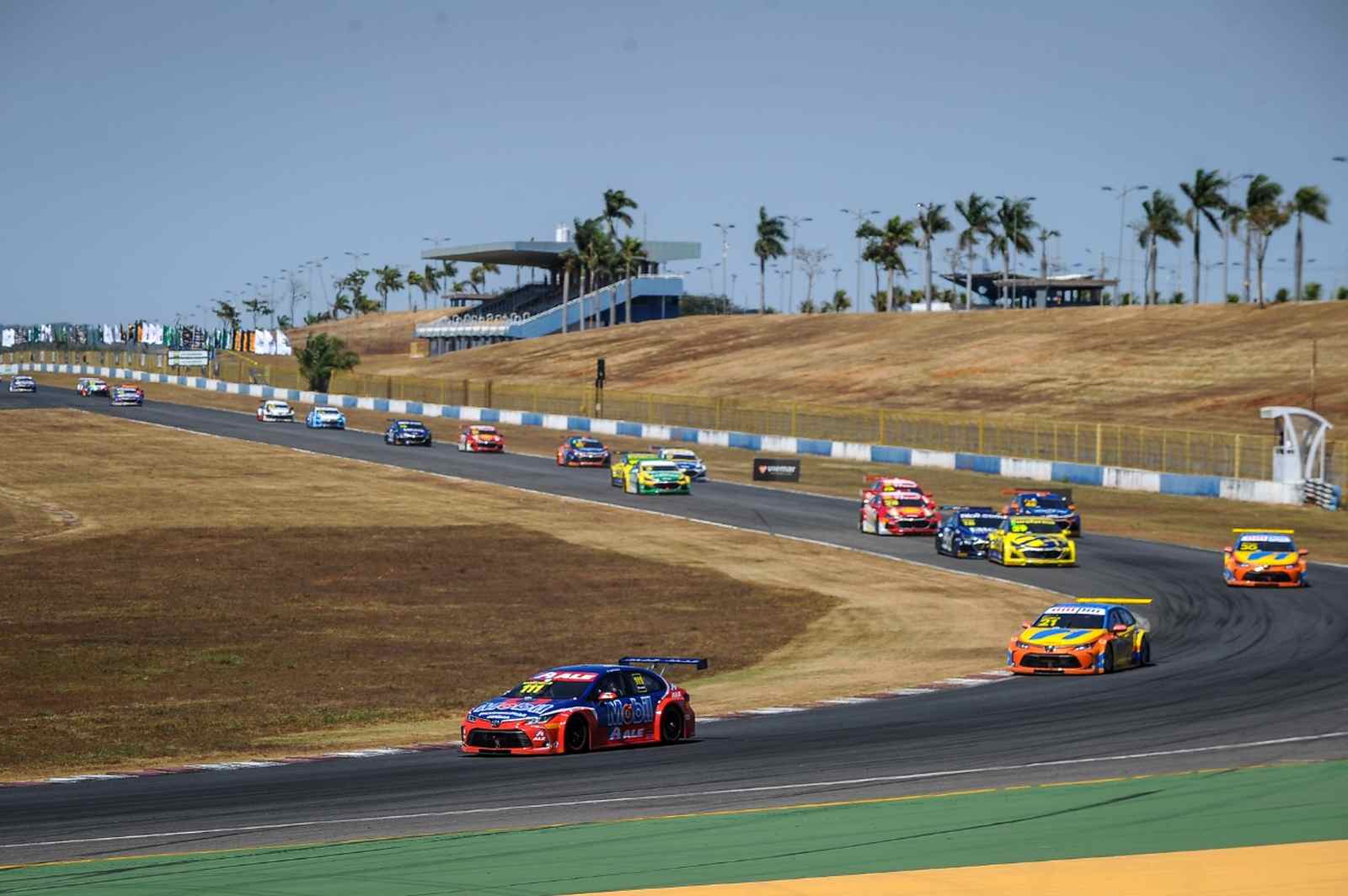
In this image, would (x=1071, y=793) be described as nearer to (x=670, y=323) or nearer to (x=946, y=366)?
(x=946, y=366)

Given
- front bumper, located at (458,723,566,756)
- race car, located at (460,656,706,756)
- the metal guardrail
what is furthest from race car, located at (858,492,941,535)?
front bumper, located at (458,723,566,756)

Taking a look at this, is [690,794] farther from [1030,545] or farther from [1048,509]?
[1048,509]

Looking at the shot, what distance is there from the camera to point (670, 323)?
174 m

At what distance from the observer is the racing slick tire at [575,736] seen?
21.6 meters

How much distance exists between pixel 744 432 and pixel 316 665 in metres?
65.2

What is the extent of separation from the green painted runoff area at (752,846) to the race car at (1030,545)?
100ft

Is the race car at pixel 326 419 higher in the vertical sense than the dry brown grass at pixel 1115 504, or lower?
higher

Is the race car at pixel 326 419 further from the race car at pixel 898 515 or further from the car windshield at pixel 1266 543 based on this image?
the car windshield at pixel 1266 543

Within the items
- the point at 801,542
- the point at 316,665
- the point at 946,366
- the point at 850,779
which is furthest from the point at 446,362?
the point at 850,779

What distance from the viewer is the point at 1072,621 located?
3022 cm

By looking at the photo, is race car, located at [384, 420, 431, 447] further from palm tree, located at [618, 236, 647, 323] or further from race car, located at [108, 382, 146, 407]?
palm tree, located at [618, 236, 647, 323]

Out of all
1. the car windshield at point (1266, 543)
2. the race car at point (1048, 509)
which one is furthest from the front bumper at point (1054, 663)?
the race car at point (1048, 509)

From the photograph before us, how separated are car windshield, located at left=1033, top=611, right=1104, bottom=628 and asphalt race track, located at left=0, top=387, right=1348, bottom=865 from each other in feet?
3.58

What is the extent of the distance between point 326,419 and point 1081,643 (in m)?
76.8
